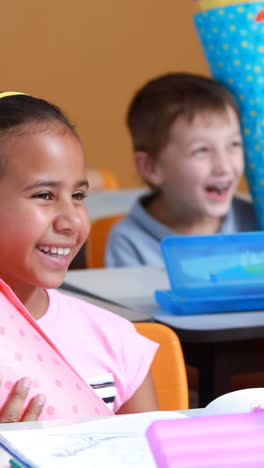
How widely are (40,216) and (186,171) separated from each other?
159 cm

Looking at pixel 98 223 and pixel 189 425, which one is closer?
pixel 189 425

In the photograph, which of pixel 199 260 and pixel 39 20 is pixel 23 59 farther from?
pixel 199 260

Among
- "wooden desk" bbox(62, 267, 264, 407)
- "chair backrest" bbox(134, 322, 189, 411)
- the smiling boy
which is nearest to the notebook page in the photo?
"chair backrest" bbox(134, 322, 189, 411)

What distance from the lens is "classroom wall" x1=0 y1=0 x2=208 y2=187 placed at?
569cm

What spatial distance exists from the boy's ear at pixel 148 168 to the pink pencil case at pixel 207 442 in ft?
7.12

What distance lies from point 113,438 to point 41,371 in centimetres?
24

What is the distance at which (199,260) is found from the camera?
192 cm

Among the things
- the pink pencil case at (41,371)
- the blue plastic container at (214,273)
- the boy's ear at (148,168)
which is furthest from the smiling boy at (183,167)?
the pink pencil case at (41,371)

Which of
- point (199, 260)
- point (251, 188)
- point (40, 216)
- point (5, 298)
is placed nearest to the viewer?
point (5, 298)

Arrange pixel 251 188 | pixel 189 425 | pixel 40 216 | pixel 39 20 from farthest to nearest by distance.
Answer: pixel 39 20, pixel 251 188, pixel 40 216, pixel 189 425

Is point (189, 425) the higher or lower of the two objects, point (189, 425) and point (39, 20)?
the higher

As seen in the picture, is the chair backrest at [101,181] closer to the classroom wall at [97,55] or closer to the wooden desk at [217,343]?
the classroom wall at [97,55]

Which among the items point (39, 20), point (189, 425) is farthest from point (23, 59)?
point (189, 425)

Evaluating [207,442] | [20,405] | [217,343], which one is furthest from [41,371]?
[217,343]
